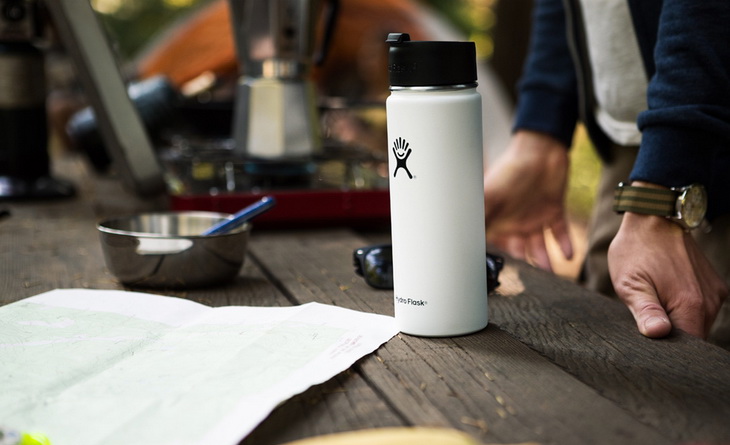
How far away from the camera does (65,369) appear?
72 cm

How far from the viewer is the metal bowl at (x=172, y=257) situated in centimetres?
103

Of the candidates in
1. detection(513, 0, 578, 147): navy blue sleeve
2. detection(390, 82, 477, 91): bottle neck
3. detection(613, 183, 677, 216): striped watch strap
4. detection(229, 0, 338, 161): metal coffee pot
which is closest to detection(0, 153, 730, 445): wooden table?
detection(613, 183, 677, 216): striped watch strap

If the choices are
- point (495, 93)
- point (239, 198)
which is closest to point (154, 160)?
point (239, 198)

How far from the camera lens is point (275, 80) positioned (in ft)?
5.68

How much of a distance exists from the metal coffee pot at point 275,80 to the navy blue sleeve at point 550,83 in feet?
1.49

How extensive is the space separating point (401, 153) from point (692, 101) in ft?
1.36

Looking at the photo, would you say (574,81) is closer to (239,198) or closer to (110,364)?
(239,198)

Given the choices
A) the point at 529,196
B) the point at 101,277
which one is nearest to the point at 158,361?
the point at 101,277

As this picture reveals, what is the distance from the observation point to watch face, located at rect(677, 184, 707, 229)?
93 centimetres

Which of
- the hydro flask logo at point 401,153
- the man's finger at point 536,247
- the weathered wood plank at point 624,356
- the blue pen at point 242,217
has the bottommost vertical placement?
the man's finger at point 536,247

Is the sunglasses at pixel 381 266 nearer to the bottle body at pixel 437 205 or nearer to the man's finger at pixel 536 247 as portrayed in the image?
the bottle body at pixel 437 205

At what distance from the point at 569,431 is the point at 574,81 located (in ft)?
3.60

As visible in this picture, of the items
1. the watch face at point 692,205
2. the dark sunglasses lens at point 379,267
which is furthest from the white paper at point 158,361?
the watch face at point 692,205

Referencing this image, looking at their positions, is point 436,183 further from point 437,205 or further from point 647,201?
point 647,201
